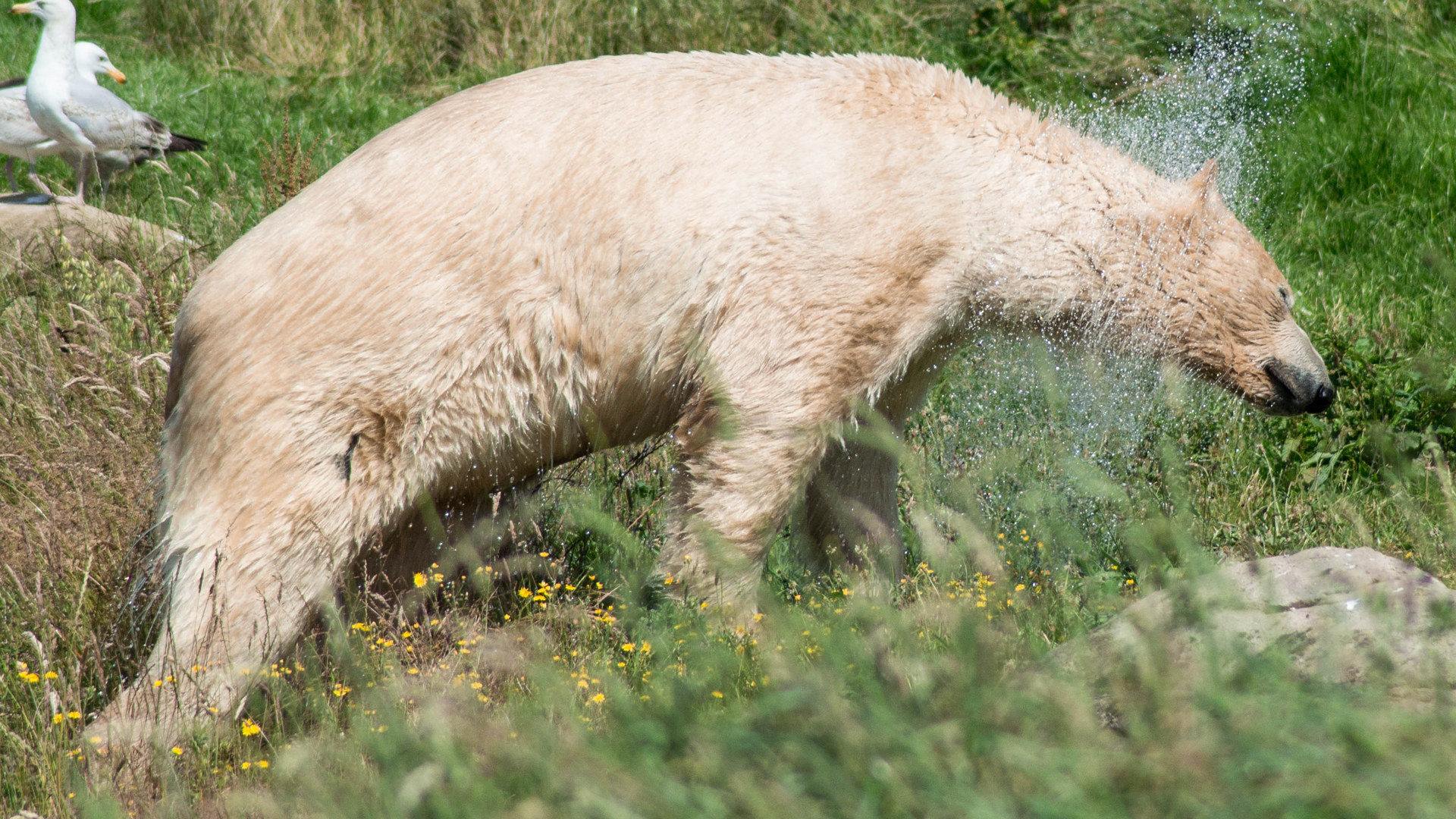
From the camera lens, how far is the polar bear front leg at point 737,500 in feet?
11.9

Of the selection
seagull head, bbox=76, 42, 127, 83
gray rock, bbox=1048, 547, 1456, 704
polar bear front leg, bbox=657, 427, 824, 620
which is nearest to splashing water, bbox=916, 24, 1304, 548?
gray rock, bbox=1048, 547, 1456, 704

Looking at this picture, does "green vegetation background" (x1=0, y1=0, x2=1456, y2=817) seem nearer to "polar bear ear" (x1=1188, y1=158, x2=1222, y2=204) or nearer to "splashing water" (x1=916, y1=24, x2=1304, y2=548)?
"splashing water" (x1=916, y1=24, x2=1304, y2=548)

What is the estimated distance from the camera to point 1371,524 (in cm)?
491

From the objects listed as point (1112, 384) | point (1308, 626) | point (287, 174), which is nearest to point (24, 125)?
point (287, 174)

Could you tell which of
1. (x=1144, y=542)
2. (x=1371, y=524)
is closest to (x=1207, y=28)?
(x=1371, y=524)

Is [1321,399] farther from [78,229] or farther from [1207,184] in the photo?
[78,229]

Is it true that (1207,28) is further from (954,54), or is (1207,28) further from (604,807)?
(604,807)

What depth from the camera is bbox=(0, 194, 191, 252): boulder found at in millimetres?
6383

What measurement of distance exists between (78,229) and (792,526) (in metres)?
4.39

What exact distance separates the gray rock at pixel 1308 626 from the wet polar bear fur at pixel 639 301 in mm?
1033

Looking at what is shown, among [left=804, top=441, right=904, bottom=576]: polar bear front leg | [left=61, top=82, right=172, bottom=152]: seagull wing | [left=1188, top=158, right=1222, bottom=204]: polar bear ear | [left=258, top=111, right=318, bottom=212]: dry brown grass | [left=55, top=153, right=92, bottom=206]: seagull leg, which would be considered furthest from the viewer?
[left=61, top=82, right=172, bottom=152]: seagull wing

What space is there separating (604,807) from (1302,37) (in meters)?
7.93

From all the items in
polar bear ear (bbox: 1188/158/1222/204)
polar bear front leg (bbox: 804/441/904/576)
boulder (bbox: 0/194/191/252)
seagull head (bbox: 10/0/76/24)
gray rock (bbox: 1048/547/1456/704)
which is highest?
polar bear ear (bbox: 1188/158/1222/204)

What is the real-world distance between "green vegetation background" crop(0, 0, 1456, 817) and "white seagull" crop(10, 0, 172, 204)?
391mm
